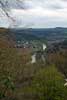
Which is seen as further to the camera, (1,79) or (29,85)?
(29,85)

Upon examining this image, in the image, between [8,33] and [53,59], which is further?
[53,59]

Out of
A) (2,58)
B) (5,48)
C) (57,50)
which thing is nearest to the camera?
(2,58)

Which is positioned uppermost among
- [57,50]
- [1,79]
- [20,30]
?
[20,30]

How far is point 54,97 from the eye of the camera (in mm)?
21391

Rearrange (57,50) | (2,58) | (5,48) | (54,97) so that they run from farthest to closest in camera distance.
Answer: (57,50) < (54,97) < (5,48) < (2,58)

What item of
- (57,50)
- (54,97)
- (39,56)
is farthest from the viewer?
(57,50)

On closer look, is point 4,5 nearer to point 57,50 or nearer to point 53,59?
point 53,59

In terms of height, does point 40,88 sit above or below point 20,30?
below

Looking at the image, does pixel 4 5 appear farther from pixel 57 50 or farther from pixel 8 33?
pixel 57 50

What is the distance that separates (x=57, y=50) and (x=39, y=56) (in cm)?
1218

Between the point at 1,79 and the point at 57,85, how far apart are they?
53.4 feet


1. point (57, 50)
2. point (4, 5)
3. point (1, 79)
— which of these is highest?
A: point (4, 5)

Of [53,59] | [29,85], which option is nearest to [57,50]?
[53,59]

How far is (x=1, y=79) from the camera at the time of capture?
669 centimetres
